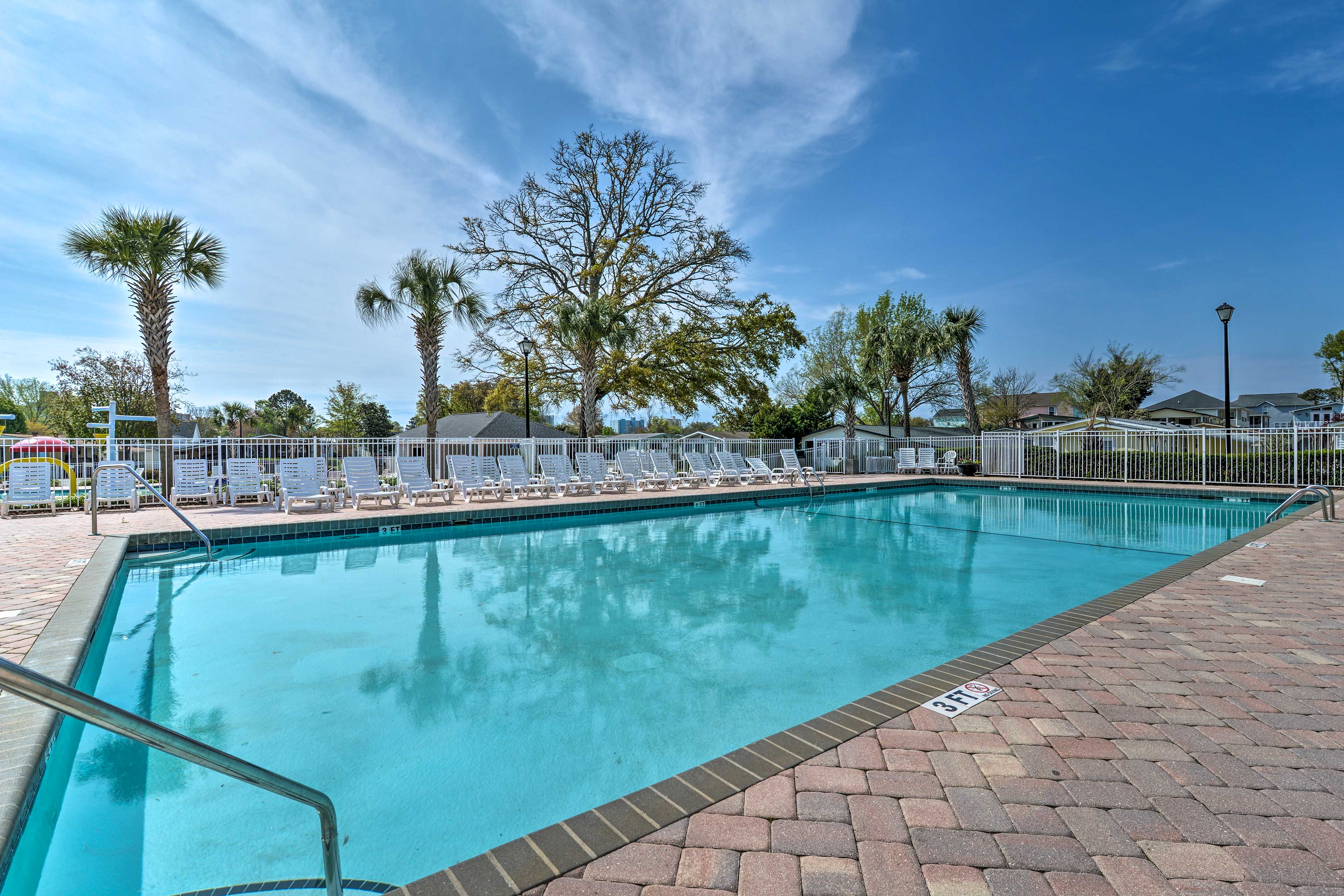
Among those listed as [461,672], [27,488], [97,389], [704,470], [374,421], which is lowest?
[461,672]

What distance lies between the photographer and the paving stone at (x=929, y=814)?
1862 millimetres

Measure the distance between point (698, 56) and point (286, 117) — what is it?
835cm

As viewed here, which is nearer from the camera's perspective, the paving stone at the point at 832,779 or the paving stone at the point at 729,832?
the paving stone at the point at 729,832

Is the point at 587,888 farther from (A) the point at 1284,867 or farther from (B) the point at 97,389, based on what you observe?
(B) the point at 97,389

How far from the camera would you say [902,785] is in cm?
209

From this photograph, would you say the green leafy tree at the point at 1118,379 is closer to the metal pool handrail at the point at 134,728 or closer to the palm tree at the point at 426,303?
the palm tree at the point at 426,303

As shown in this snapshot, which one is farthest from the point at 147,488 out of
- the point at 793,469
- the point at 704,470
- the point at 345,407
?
the point at 345,407

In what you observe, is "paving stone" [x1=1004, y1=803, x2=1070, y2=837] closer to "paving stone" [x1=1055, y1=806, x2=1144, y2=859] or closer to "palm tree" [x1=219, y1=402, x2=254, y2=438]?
"paving stone" [x1=1055, y1=806, x2=1144, y2=859]

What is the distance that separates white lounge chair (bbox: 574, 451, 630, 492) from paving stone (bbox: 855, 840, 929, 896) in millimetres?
12987

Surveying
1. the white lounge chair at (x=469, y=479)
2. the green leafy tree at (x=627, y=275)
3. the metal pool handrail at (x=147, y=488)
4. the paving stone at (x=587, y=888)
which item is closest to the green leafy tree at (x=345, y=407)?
the green leafy tree at (x=627, y=275)

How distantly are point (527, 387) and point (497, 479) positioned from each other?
4.02 meters

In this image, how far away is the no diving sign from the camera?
270cm

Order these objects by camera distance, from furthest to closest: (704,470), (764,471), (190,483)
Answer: (764,471) < (704,470) < (190,483)

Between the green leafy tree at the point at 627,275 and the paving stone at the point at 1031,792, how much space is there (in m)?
22.5
